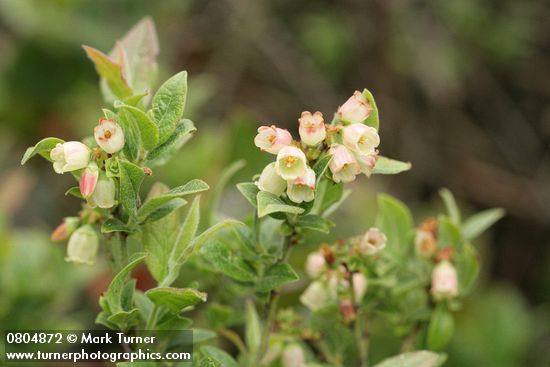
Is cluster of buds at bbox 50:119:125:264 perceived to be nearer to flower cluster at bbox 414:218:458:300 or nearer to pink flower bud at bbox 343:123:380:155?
pink flower bud at bbox 343:123:380:155

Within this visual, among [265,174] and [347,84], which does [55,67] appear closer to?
[347,84]

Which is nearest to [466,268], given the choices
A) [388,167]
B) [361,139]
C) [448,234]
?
[448,234]

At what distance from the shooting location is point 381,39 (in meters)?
3.33

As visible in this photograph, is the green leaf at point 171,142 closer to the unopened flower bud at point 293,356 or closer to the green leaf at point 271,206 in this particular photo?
the green leaf at point 271,206

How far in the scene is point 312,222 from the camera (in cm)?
102

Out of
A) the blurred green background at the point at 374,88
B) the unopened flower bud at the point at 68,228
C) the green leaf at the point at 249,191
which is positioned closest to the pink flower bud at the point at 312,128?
the green leaf at the point at 249,191

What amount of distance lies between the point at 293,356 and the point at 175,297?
1.00 feet

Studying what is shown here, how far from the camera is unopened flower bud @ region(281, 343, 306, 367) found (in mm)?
1202

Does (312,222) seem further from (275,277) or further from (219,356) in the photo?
(219,356)

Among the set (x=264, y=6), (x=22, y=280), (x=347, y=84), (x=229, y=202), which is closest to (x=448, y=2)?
(x=347, y=84)

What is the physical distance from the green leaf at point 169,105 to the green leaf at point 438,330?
0.59 metres

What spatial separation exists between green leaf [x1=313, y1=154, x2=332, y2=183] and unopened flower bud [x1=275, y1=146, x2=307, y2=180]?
0.10 ft

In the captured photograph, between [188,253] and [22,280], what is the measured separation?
0.81m

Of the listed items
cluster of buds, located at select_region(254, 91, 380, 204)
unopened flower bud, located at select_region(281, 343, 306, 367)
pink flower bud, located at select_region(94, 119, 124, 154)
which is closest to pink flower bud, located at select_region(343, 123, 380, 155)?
cluster of buds, located at select_region(254, 91, 380, 204)
